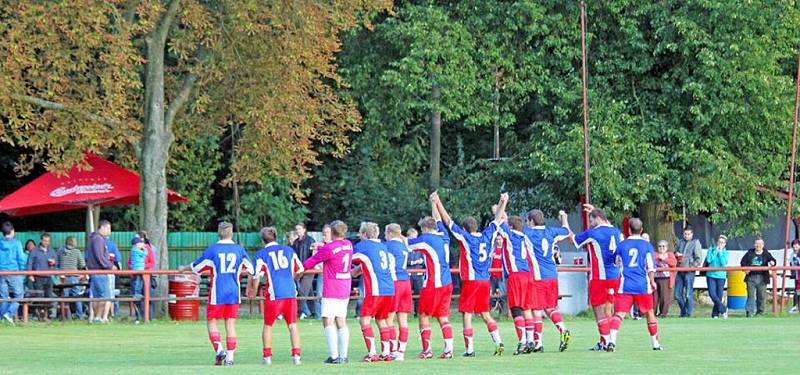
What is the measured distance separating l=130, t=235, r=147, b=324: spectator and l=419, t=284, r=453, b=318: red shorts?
12625mm

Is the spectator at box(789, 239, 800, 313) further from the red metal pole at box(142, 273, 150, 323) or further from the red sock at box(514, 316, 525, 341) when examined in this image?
the red sock at box(514, 316, 525, 341)

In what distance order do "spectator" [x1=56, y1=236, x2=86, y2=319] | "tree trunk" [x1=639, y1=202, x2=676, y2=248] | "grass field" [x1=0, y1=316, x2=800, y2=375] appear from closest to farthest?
1. "grass field" [x1=0, y1=316, x2=800, y2=375]
2. "spectator" [x1=56, y1=236, x2=86, y2=319]
3. "tree trunk" [x1=639, y1=202, x2=676, y2=248]

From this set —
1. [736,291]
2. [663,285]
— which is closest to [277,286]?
[663,285]

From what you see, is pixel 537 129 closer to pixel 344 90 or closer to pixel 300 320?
pixel 344 90

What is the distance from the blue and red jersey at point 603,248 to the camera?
22.2 m

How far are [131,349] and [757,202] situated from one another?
21069mm

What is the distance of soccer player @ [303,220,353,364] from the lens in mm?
20453

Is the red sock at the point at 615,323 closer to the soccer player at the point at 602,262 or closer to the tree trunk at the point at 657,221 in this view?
the soccer player at the point at 602,262

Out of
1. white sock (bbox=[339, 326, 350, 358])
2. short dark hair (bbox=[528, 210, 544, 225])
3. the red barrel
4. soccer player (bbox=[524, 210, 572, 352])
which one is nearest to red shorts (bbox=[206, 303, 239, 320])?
white sock (bbox=[339, 326, 350, 358])

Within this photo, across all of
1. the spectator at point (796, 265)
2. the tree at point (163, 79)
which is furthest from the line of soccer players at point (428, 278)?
the spectator at point (796, 265)

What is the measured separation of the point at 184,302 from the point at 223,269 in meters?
13.9

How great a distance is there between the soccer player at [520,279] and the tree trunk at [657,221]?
20201mm

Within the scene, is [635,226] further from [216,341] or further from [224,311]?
[216,341]

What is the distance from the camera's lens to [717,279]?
35062 mm
